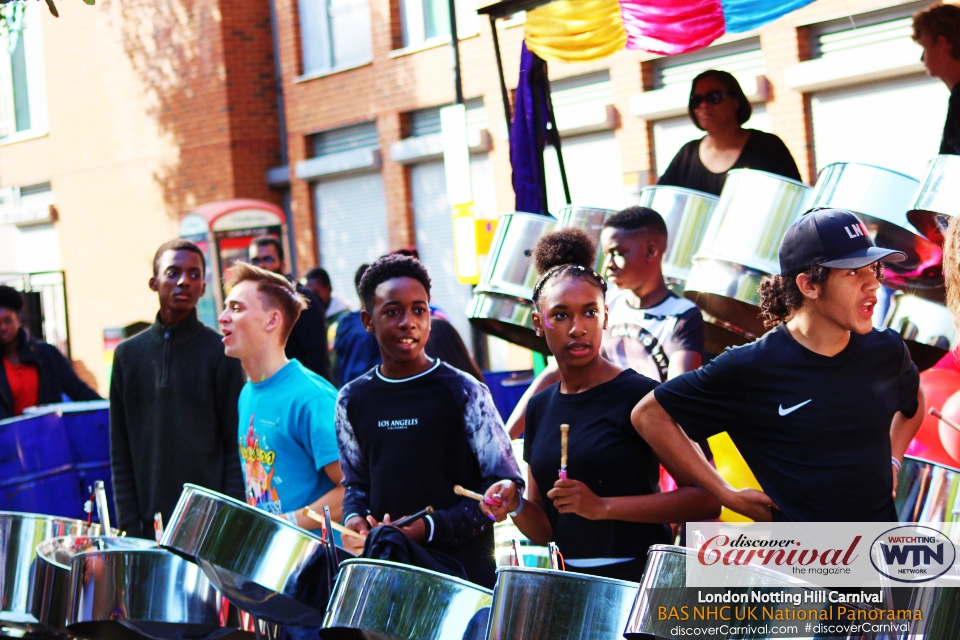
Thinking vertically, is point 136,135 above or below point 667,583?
above

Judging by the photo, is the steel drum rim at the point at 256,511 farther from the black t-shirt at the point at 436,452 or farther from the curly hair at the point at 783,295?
the curly hair at the point at 783,295

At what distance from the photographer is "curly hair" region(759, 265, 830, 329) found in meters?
1.90

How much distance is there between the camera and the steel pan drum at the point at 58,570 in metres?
2.57

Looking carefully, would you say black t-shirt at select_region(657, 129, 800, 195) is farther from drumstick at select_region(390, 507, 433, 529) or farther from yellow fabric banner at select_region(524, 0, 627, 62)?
drumstick at select_region(390, 507, 433, 529)

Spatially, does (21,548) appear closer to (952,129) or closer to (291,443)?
(291,443)

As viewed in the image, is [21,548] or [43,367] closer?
[21,548]

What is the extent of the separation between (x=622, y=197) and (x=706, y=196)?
499 centimetres

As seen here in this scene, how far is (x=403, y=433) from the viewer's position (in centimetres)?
223

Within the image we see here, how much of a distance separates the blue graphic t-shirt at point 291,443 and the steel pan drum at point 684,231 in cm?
133

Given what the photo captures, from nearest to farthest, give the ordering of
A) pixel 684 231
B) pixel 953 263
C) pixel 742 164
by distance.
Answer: pixel 953 263
pixel 684 231
pixel 742 164

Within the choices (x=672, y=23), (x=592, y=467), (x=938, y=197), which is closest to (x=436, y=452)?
(x=592, y=467)

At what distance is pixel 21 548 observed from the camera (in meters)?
2.86

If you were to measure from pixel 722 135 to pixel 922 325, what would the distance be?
100 centimetres

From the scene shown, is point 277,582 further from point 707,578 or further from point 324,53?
point 324,53
